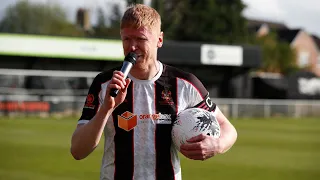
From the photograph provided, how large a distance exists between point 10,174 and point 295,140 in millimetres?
12851

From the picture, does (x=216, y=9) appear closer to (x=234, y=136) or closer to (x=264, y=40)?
(x=264, y=40)

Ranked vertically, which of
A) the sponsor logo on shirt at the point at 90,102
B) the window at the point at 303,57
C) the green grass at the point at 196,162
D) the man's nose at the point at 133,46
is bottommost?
the green grass at the point at 196,162

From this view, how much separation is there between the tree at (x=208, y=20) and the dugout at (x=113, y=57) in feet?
74.8

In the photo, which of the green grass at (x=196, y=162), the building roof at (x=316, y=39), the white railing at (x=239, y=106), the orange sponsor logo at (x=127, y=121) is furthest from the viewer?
the building roof at (x=316, y=39)

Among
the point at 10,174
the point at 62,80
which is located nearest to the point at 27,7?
the point at 62,80

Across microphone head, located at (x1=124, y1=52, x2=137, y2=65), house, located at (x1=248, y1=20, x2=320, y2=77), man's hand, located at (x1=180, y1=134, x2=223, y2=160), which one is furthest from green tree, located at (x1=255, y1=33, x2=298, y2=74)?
microphone head, located at (x1=124, y1=52, x2=137, y2=65)

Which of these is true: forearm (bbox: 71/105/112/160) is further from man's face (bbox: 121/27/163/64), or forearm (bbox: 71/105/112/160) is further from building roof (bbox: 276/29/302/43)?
building roof (bbox: 276/29/302/43)

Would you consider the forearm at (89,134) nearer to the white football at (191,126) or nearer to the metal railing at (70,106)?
the white football at (191,126)

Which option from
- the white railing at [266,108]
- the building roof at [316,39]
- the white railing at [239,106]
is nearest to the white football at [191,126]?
the white railing at [239,106]

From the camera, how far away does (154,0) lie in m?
60.6

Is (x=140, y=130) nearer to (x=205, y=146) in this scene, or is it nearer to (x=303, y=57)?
(x=205, y=146)

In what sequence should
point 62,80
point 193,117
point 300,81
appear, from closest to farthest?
point 193,117, point 62,80, point 300,81

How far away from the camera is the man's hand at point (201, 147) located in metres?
4.68

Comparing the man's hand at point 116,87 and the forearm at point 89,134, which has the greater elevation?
the man's hand at point 116,87
